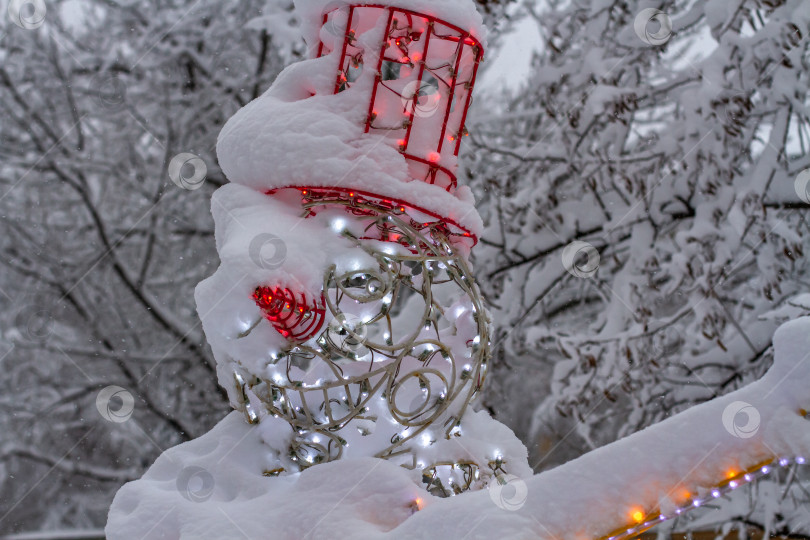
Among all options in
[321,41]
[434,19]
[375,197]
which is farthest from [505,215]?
[375,197]

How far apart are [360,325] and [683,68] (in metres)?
3.63

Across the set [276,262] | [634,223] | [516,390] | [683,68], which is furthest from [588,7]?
[516,390]

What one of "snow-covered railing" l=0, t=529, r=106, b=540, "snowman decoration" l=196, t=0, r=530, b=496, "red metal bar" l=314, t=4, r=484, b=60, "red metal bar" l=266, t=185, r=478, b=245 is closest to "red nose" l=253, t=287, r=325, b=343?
"snowman decoration" l=196, t=0, r=530, b=496

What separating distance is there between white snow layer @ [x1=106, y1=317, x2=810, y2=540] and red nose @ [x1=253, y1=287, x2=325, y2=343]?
33 centimetres

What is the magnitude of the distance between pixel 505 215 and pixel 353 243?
13.2ft

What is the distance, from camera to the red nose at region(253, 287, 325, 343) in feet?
5.33

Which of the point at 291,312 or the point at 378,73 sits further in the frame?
the point at 378,73

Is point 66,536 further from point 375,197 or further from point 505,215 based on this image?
point 375,197

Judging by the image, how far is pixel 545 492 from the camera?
1198 mm

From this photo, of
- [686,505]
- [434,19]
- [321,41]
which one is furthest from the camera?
[321,41]

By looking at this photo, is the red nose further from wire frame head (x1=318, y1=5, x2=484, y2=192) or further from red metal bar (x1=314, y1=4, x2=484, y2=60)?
red metal bar (x1=314, y1=4, x2=484, y2=60)

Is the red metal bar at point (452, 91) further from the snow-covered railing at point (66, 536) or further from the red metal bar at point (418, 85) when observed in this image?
the snow-covered railing at point (66, 536)

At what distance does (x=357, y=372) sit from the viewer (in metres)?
1.96

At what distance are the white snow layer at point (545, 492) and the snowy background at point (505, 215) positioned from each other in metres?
2.75
